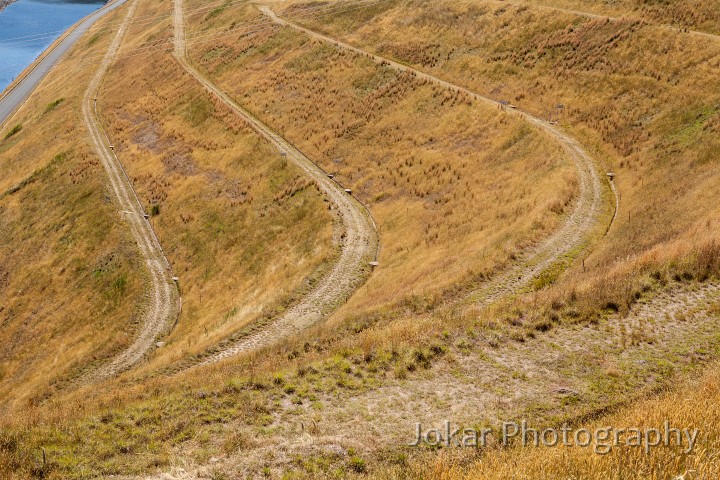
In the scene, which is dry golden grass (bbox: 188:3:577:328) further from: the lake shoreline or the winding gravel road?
the lake shoreline

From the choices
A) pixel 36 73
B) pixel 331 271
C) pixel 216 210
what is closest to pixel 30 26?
pixel 36 73

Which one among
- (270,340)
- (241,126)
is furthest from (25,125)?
(270,340)

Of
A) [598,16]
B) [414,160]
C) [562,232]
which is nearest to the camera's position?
[562,232]

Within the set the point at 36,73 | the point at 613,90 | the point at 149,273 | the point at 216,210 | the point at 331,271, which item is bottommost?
the point at 331,271

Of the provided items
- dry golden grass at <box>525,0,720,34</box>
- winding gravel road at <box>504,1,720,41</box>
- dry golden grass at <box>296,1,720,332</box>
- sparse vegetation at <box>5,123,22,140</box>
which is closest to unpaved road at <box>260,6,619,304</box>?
dry golden grass at <box>296,1,720,332</box>

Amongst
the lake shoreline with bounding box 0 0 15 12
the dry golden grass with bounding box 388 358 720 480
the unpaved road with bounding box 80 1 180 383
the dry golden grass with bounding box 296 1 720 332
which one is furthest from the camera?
the lake shoreline with bounding box 0 0 15 12

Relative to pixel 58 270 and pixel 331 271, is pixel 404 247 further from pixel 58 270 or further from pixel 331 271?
pixel 58 270
